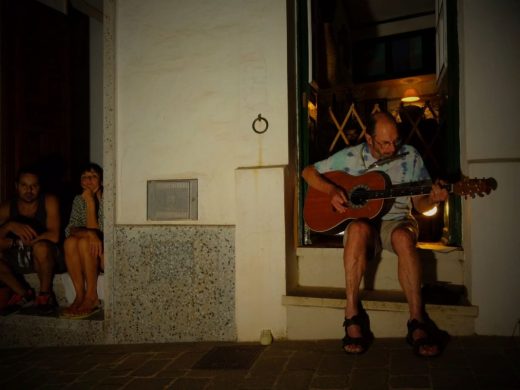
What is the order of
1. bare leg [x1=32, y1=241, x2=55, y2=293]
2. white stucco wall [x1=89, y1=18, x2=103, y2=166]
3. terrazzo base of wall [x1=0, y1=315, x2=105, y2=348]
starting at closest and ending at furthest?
terrazzo base of wall [x1=0, y1=315, x2=105, y2=348] → bare leg [x1=32, y1=241, x2=55, y2=293] → white stucco wall [x1=89, y1=18, x2=103, y2=166]

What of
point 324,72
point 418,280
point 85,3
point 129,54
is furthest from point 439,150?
point 85,3

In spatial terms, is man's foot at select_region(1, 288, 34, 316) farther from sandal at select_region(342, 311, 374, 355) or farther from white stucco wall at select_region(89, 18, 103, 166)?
sandal at select_region(342, 311, 374, 355)

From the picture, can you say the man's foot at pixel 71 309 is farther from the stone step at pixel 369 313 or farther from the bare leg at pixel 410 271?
the bare leg at pixel 410 271

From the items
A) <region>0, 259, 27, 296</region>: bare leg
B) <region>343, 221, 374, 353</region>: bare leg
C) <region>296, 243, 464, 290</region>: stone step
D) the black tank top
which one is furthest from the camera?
the black tank top

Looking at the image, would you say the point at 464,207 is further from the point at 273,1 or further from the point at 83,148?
the point at 83,148

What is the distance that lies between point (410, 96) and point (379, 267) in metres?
5.33

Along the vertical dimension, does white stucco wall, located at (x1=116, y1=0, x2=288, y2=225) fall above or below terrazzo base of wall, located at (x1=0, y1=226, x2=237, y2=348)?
above

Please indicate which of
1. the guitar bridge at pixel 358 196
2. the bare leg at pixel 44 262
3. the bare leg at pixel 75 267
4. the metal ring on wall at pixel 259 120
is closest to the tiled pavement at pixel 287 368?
the bare leg at pixel 75 267

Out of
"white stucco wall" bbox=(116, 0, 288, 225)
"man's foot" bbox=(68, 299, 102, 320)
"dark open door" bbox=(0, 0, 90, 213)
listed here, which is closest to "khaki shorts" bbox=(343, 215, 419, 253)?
"white stucco wall" bbox=(116, 0, 288, 225)

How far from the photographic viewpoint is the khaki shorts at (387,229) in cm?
312

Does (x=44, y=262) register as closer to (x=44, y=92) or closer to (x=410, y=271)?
(x=44, y=92)

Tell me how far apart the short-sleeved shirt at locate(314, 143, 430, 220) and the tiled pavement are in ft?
3.63

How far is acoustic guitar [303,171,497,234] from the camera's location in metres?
3.08

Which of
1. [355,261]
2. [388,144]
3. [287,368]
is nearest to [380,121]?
[388,144]
